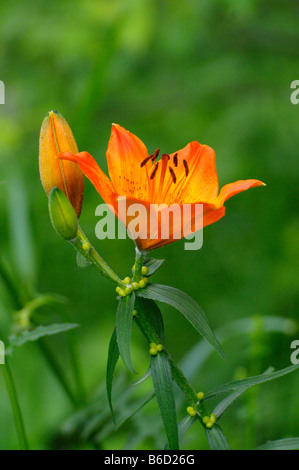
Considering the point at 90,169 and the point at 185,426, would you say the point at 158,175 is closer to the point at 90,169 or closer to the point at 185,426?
the point at 90,169

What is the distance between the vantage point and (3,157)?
61.9 inches

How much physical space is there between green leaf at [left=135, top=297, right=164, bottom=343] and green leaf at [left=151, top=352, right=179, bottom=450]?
0.10 ft

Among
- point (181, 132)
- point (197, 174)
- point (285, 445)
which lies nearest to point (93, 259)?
point (197, 174)

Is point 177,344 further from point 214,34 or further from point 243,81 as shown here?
point 214,34

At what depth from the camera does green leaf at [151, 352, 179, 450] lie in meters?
0.48

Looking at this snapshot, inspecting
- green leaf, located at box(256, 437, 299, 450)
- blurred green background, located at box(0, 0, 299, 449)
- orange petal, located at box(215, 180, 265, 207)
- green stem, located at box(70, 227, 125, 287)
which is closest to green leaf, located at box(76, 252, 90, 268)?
green stem, located at box(70, 227, 125, 287)

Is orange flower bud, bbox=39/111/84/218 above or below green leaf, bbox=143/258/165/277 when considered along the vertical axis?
above

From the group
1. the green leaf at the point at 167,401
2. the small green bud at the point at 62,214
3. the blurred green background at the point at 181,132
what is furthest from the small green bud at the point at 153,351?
the blurred green background at the point at 181,132

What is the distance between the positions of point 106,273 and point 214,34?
4.52 feet

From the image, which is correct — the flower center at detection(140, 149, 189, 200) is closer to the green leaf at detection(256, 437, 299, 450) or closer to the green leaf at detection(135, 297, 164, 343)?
the green leaf at detection(135, 297, 164, 343)

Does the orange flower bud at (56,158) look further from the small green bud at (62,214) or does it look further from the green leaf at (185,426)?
the green leaf at (185,426)

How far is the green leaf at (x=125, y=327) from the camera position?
46 cm

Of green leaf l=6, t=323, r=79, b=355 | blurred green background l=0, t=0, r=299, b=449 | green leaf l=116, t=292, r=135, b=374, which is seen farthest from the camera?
blurred green background l=0, t=0, r=299, b=449

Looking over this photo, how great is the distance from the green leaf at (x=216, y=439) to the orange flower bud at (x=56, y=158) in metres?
0.26
